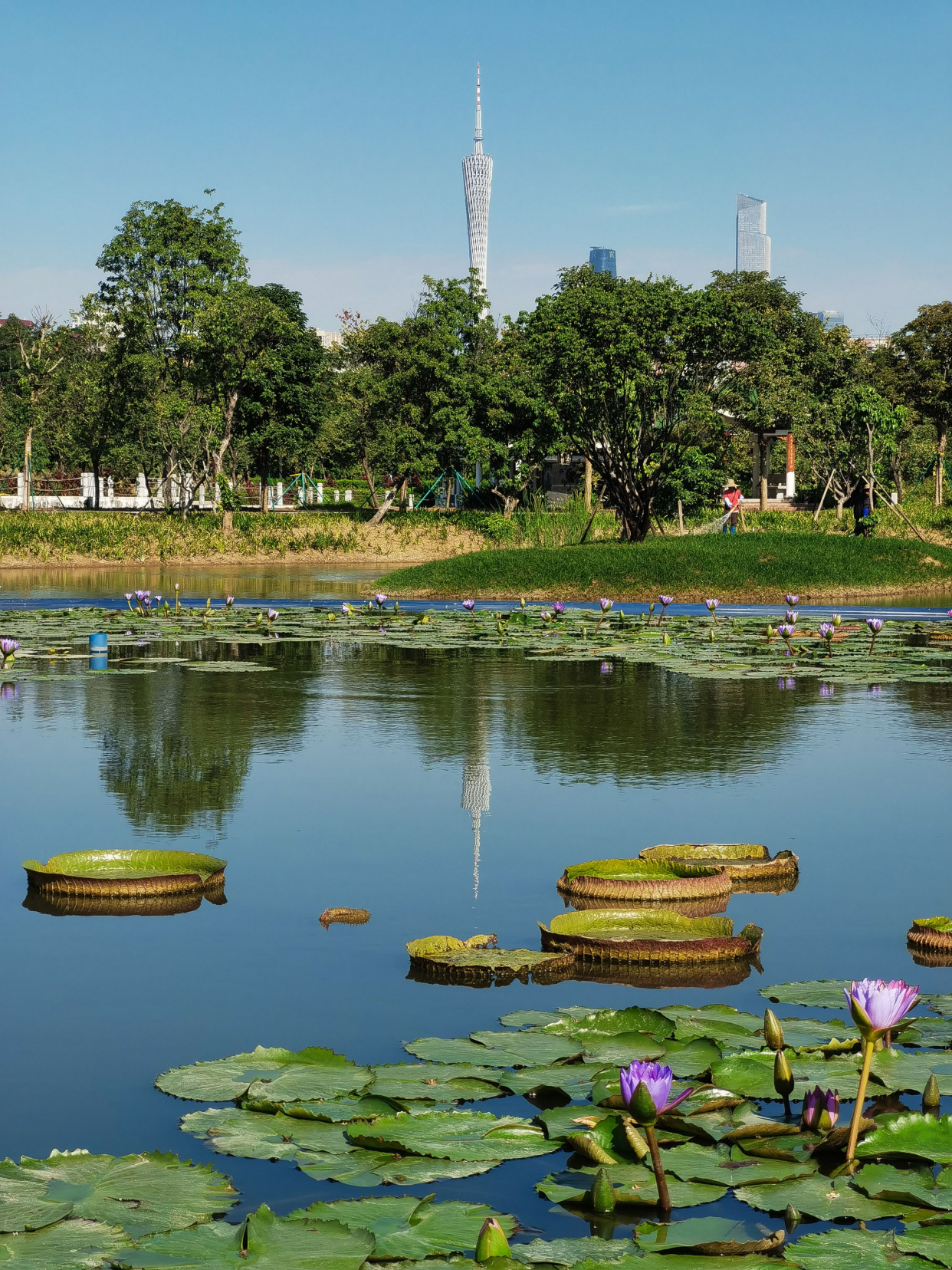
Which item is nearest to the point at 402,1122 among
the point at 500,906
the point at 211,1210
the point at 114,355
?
the point at 211,1210

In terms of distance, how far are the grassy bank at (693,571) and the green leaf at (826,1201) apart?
741 inches

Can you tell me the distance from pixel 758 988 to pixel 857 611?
16.8 metres

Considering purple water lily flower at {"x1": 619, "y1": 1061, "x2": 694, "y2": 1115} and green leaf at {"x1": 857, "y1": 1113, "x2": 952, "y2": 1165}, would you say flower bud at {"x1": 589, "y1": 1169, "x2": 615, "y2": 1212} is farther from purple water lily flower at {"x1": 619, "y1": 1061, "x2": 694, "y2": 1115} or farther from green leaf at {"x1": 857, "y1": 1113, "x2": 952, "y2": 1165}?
green leaf at {"x1": 857, "y1": 1113, "x2": 952, "y2": 1165}

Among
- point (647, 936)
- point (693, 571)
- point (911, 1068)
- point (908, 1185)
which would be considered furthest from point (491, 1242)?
point (693, 571)

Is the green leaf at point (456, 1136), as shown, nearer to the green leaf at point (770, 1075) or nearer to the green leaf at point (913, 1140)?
the green leaf at point (770, 1075)

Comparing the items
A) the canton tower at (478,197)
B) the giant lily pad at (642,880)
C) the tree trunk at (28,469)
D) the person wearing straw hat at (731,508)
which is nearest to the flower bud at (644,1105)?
the giant lily pad at (642,880)

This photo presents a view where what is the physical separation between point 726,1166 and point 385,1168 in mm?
676

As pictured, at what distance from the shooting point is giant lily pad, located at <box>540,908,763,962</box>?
4.17 metres

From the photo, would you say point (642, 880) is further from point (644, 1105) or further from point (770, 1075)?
point (644, 1105)

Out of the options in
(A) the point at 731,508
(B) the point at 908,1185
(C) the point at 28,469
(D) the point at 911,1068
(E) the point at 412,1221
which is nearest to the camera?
(E) the point at 412,1221

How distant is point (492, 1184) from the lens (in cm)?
273

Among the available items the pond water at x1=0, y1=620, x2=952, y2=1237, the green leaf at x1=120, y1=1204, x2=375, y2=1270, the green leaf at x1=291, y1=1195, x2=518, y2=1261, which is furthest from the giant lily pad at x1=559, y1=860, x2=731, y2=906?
the green leaf at x1=120, y1=1204, x2=375, y2=1270

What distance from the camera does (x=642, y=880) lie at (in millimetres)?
4691

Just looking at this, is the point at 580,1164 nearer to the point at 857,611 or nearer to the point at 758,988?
the point at 758,988
